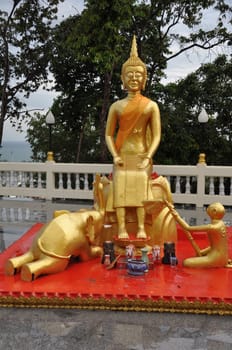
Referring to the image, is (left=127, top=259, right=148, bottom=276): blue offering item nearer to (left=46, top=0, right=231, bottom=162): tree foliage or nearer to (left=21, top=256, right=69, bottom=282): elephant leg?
(left=21, top=256, right=69, bottom=282): elephant leg

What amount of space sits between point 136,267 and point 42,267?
0.68 meters

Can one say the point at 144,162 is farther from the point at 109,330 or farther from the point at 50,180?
the point at 50,180

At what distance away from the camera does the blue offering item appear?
3184 millimetres

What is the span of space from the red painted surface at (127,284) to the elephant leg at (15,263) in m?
0.04

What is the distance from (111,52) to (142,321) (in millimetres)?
7935

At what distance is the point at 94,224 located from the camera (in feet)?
11.5

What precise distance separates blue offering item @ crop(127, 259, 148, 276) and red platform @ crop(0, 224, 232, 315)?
0.13 ft

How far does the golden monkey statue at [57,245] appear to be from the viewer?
123 inches

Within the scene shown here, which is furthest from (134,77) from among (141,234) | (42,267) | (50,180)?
(50,180)

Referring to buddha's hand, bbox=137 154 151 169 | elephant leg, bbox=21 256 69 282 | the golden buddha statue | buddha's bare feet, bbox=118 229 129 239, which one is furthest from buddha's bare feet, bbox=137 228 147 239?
elephant leg, bbox=21 256 69 282

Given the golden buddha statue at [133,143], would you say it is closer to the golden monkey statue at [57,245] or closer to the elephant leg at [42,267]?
the golden monkey statue at [57,245]

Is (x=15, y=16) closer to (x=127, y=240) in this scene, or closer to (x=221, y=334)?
(x=127, y=240)

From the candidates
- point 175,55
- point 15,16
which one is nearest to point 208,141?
point 175,55

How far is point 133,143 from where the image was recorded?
385cm
